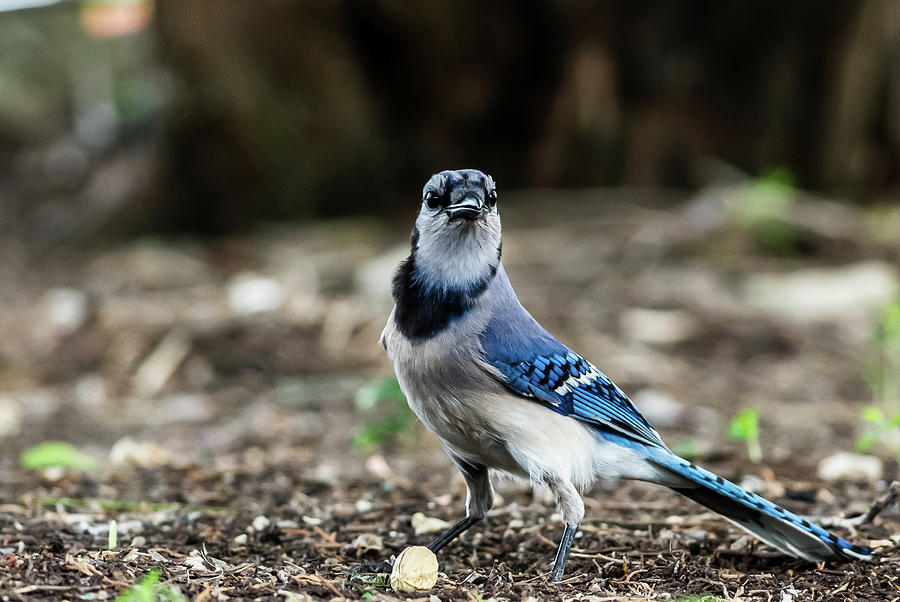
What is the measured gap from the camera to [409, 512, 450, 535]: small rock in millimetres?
3357

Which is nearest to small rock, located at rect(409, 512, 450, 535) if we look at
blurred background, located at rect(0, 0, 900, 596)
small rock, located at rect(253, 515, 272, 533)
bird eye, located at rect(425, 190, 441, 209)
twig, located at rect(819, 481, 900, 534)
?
small rock, located at rect(253, 515, 272, 533)

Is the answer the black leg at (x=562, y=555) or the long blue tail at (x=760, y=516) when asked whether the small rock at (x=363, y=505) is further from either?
the long blue tail at (x=760, y=516)

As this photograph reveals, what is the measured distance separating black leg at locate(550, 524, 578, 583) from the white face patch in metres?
0.74

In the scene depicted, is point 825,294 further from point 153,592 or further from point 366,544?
point 153,592

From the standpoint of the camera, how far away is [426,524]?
11.1ft

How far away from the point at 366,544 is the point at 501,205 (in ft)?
21.8

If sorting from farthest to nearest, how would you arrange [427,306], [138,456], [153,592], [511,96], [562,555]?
[511,96] → [138,456] → [427,306] → [562,555] → [153,592]

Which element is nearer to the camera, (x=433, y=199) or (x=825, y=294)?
Result: (x=433, y=199)

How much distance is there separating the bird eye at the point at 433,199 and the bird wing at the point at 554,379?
1.23 ft

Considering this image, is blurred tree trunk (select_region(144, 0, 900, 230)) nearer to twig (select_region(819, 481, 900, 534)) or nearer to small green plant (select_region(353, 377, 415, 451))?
small green plant (select_region(353, 377, 415, 451))

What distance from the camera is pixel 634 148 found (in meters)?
9.79

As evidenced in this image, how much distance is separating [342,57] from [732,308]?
186 inches

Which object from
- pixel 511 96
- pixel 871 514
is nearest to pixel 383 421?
pixel 871 514

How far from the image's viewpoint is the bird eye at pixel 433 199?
2953 millimetres
